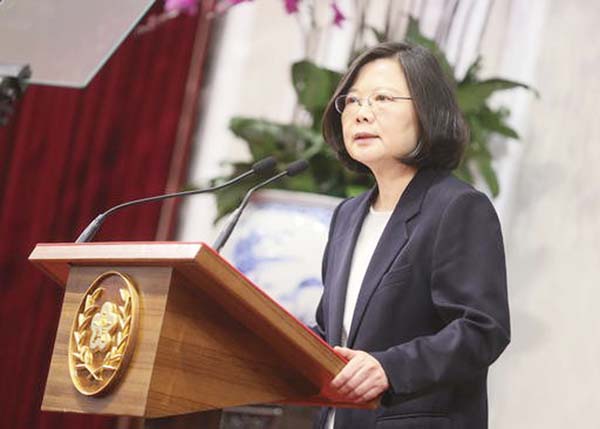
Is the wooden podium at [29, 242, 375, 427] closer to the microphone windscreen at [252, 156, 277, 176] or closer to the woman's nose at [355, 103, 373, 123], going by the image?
the microphone windscreen at [252, 156, 277, 176]

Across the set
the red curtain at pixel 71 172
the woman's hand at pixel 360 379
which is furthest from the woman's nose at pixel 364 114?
the red curtain at pixel 71 172

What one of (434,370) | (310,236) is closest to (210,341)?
(434,370)

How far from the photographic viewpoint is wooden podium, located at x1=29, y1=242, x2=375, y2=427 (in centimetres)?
147

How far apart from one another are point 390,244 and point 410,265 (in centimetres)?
Answer: 7

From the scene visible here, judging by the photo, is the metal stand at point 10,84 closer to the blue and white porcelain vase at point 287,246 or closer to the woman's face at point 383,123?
the woman's face at point 383,123

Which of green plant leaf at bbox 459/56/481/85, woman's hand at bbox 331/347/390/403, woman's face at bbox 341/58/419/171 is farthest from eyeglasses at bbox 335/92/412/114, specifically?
green plant leaf at bbox 459/56/481/85

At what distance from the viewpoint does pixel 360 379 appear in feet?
5.19

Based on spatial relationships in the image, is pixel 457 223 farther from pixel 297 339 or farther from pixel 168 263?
pixel 168 263

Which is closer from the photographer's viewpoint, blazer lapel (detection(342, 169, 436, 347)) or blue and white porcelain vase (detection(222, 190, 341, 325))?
blazer lapel (detection(342, 169, 436, 347))

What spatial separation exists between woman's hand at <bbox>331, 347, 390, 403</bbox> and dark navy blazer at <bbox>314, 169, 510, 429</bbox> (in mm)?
20

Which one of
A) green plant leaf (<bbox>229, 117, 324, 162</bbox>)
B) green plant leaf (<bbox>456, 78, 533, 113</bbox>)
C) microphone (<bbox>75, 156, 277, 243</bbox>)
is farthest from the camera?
green plant leaf (<bbox>229, 117, 324, 162</bbox>)

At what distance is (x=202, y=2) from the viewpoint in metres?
4.23

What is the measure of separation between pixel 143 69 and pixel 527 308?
1723 mm

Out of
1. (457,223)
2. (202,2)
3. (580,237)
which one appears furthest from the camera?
(202,2)
